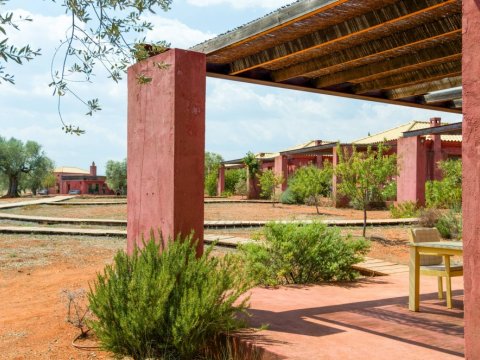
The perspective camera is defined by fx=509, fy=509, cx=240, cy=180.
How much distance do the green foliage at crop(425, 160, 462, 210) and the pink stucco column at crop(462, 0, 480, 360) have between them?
12.6 meters

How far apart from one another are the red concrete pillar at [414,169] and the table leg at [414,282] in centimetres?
1306

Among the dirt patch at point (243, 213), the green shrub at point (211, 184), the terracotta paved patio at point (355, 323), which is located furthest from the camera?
the green shrub at point (211, 184)

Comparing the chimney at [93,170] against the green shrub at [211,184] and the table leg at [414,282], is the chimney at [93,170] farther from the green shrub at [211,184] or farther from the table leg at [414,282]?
the table leg at [414,282]

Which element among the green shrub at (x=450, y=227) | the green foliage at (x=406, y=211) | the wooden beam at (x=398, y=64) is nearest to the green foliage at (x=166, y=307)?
the wooden beam at (x=398, y=64)

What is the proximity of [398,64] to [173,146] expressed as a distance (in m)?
2.89

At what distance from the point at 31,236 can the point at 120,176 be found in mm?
29628

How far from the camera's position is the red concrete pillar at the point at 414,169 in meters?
17.9

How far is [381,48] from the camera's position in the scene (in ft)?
17.2

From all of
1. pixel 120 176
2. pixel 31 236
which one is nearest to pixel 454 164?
pixel 31 236

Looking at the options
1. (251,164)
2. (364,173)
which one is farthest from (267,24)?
(251,164)

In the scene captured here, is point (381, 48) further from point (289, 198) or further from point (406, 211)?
point (289, 198)

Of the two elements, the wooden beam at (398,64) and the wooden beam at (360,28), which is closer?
the wooden beam at (360,28)

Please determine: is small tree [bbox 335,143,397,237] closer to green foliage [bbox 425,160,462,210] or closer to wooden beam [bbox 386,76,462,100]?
green foliage [bbox 425,160,462,210]

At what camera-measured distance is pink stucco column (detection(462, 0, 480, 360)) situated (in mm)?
2400
